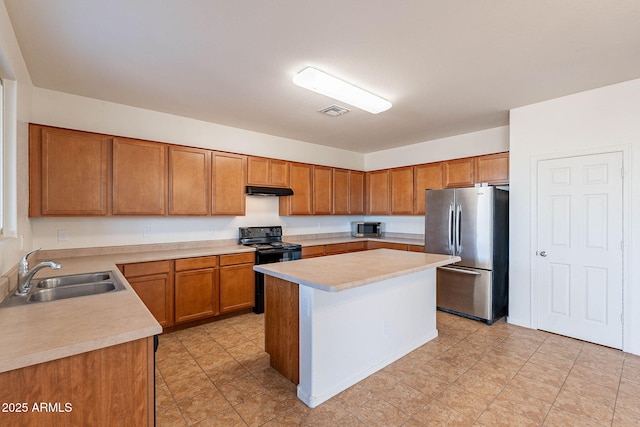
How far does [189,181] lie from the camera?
3711mm

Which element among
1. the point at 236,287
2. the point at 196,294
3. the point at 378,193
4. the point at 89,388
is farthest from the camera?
the point at 378,193

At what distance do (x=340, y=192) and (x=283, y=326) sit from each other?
334cm

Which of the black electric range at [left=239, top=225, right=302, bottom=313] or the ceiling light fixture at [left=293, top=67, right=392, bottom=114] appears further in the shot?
the black electric range at [left=239, top=225, right=302, bottom=313]

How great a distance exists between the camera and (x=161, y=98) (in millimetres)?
3262

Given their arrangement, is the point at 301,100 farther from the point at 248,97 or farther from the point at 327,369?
the point at 327,369

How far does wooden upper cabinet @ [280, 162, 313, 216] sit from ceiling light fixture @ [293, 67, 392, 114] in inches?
73.9

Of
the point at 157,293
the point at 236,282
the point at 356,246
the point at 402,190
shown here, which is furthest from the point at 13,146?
the point at 402,190

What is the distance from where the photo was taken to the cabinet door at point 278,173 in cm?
449

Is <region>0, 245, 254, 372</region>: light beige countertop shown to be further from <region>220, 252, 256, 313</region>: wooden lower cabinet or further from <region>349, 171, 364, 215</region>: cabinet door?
<region>349, 171, 364, 215</region>: cabinet door

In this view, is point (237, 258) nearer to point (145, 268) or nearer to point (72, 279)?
point (145, 268)

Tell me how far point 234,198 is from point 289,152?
142 centimetres

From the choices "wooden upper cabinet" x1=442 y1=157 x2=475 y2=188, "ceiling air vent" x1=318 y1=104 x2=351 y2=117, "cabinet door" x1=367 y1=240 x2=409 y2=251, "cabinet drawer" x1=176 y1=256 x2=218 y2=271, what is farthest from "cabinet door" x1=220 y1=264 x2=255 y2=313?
"wooden upper cabinet" x1=442 y1=157 x2=475 y2=188

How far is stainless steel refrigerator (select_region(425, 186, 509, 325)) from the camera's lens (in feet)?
12.0

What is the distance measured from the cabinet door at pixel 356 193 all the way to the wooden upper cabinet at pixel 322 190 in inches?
20.0
